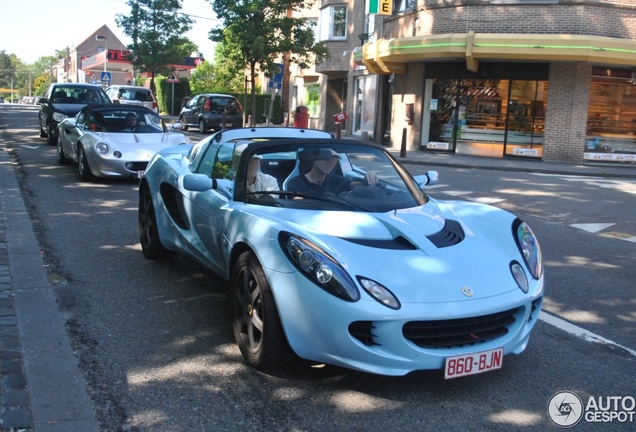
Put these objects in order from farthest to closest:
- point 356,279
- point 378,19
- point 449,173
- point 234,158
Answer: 1. point 378,19
2. point 449,173
3. point 234,158
4. point 356,279

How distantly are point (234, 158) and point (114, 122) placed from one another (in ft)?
26.4

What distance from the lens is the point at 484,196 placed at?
494 inches

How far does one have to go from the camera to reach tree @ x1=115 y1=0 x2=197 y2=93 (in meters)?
43.8

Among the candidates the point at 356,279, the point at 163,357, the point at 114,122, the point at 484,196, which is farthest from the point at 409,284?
the point at 114,122

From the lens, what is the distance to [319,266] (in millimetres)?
3762

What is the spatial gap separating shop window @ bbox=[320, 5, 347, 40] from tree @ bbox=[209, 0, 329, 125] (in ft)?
6.47

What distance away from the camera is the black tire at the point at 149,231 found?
6.58m

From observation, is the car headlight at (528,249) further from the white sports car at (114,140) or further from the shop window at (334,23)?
the shop window at (334,23)

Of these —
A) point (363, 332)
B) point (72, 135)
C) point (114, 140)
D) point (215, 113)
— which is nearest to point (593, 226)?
A: point (363, 332)

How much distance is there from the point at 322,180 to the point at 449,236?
1020mm

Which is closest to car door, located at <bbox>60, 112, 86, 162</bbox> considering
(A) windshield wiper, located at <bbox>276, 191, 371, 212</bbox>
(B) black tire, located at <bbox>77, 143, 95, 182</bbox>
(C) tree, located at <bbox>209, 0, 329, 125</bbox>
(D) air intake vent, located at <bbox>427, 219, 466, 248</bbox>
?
(B) black tire, located at <bbox>77, 143, 95, 182</bbox>

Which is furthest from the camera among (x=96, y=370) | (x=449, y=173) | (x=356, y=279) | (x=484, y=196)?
(x=449, y=173)

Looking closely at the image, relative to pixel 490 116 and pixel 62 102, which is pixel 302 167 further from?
pixel 490 116

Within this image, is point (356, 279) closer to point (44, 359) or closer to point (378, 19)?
point (44, 359)
